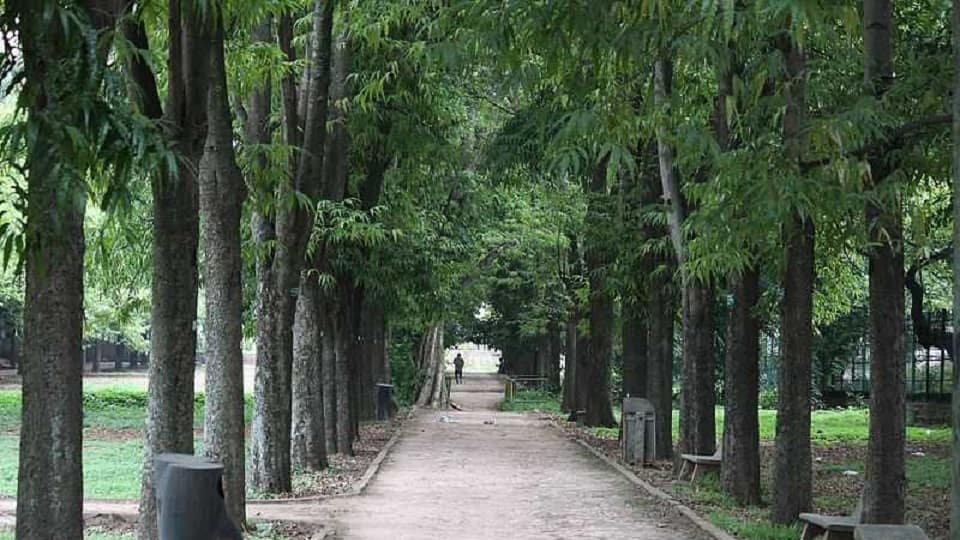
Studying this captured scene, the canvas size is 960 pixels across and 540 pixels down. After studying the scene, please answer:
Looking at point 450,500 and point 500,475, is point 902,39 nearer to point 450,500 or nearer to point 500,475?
point 450,500

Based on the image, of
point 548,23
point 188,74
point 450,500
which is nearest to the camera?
point 548,23

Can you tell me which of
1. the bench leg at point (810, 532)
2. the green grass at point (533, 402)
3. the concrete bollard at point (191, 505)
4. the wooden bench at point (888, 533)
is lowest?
the green grass at point (533, 402)

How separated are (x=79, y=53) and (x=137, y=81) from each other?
3.96 meters

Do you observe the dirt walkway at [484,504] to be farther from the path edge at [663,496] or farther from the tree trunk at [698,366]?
the tree trunk at [698,366]

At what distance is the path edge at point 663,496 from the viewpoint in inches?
564

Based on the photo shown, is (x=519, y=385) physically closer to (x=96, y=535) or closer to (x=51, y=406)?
(x=96, y=535)

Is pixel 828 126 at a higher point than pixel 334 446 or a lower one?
higher

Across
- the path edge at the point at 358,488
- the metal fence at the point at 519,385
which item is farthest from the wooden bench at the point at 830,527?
the metal fence at the point at 519,385

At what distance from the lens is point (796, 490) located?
14.1 m

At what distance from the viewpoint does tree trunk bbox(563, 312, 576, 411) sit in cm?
4062

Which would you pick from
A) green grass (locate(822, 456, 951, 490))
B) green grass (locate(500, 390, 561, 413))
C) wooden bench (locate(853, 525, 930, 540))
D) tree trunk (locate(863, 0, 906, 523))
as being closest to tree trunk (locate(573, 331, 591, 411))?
green grass (locate(500, 390, 561, 413))

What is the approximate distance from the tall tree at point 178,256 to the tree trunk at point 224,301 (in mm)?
2648

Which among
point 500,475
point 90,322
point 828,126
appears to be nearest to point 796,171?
point 828,126

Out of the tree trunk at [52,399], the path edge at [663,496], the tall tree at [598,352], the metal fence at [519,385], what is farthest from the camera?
the metal fence at [519,385]
